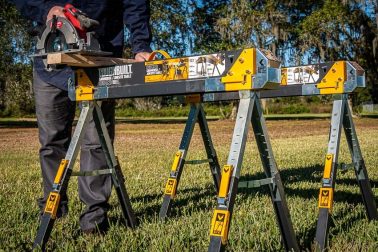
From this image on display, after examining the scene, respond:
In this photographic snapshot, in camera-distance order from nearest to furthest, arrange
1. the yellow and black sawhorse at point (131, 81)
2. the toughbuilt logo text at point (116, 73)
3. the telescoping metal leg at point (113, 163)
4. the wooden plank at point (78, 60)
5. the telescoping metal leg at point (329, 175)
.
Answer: the yellow and black sawhorse at point (131, 81)
the wooden plank at point (78, 60)
the toughbuilt logo text at point (116, 73)
the telescoping metal leg at point (329, 175)
the telescoping metal leg at point (113, 163)

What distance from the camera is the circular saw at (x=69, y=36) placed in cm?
323

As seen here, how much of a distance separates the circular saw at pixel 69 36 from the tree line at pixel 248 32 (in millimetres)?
27933

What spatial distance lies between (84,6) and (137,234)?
6.03 feet

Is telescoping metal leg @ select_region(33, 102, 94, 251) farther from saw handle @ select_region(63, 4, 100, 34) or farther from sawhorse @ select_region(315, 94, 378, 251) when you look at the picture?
sawhorse @ select_region(315, 94, 378, 251)

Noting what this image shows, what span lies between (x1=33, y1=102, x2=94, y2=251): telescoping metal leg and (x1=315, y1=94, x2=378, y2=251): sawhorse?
1736 millimetres

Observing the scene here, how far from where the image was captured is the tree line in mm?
30812

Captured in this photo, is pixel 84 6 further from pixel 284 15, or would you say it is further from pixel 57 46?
pixel 284 15

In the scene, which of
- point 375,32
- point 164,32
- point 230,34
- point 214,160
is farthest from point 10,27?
point 214,160

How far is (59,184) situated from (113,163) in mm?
566

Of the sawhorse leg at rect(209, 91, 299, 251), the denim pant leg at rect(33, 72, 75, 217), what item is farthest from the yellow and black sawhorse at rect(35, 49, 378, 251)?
the denim pant leg at rect(33, 72, 75, 217)

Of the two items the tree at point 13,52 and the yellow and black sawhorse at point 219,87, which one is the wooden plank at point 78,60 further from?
the tree at point 13,52

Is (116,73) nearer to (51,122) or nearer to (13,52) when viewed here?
(51,122)

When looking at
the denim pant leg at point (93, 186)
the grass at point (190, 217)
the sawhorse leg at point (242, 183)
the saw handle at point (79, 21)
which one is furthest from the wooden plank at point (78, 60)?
the grass at point (190, 217)

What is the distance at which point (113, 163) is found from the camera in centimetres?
390
